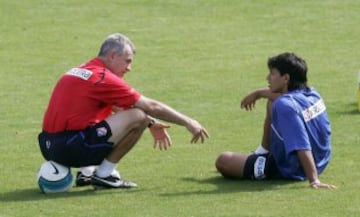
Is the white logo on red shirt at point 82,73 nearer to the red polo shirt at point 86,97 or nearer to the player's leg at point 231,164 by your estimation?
the red polo shirt at point 86,97

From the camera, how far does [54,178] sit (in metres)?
10.3

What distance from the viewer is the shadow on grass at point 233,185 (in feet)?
33.9

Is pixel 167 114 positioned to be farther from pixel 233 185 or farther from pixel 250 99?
pixel 250 99

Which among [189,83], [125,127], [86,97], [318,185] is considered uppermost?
[86,97]

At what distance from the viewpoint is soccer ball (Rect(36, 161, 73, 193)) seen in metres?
10.3

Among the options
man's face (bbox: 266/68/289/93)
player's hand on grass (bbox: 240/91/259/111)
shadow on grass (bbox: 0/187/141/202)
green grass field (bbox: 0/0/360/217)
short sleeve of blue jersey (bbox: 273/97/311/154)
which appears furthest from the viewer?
player's hand on grass (bbox: 240/91/259/111)

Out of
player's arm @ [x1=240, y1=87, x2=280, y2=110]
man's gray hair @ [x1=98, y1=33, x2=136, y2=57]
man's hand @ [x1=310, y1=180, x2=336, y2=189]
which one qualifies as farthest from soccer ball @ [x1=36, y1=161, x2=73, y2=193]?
man's hand @ [x1=310, y1=180, x2=336, y2=189]

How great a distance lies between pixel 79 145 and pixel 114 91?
53cm

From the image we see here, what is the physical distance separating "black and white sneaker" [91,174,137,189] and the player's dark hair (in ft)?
5.07

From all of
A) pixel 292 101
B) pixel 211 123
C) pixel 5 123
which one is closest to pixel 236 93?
pixel 211 123

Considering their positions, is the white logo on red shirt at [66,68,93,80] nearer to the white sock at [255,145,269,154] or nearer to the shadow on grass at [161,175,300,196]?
the shadow on grass at [161,175,300,196]

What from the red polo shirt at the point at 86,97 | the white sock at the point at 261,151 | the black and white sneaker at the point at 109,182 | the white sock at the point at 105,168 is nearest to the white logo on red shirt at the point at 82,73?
the red polo shirt at the point at 86,97

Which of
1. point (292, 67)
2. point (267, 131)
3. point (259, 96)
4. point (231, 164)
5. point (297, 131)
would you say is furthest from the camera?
point (259, 96)

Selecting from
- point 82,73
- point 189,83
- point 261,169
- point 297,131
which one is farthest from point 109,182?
point 189,83
